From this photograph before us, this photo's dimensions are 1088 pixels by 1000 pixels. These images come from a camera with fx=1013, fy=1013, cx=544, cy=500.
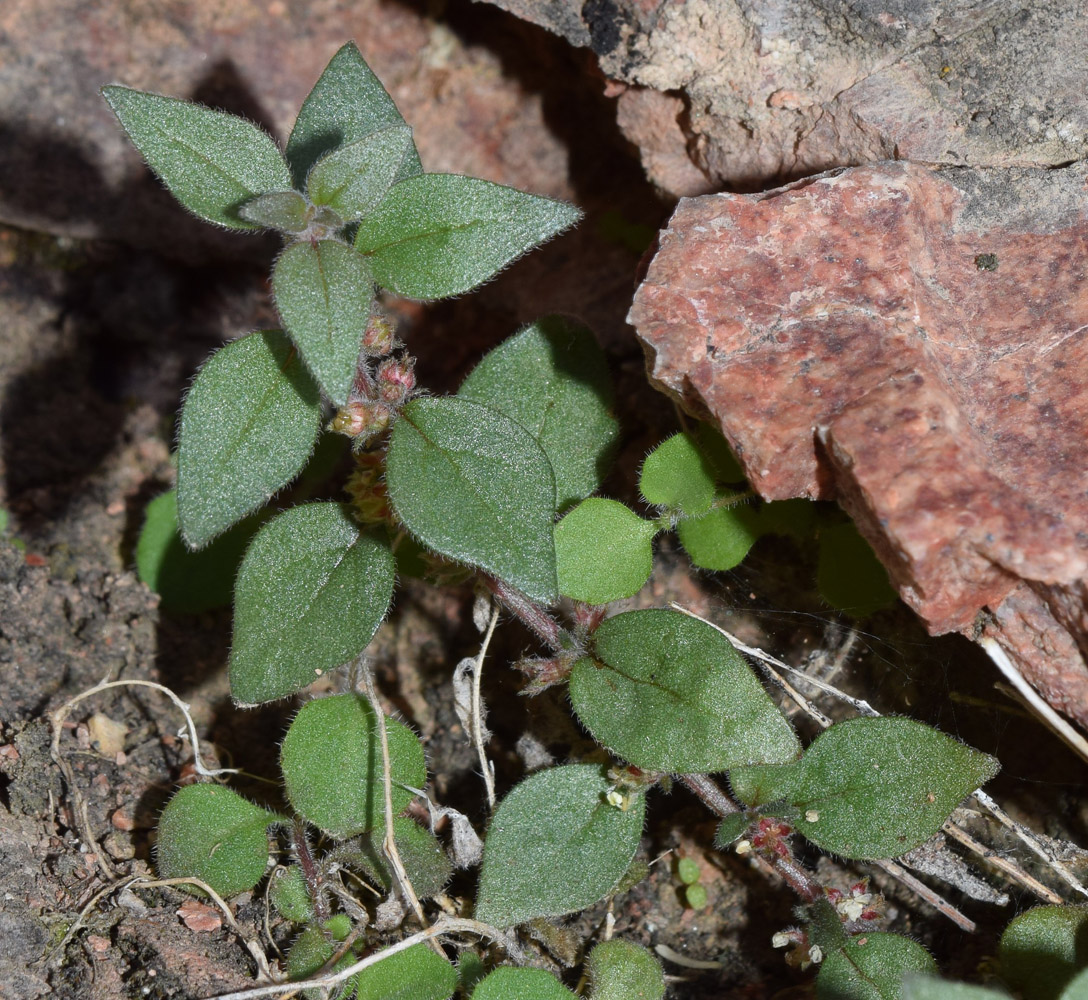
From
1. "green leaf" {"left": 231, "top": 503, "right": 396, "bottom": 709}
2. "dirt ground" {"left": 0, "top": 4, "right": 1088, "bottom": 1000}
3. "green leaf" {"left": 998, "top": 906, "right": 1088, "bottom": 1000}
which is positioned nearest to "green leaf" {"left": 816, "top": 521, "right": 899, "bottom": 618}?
"dirt ground" {"left": 0, "top": 4, "right": 1088, "bottom": 1000}

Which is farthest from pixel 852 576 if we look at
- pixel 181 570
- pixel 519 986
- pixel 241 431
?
pixel 181 570

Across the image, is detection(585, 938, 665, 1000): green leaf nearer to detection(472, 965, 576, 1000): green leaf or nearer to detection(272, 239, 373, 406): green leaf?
detection(472, 965, 576, 1000): green leaf

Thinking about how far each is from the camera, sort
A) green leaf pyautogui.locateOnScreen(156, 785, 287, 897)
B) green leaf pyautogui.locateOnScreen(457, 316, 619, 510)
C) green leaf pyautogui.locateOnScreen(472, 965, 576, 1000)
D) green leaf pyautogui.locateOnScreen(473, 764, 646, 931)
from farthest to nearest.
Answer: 1. green leaf pyautogui.locateOnScreen(457, 316, 619, 510)
2. green leaf pyautogui.locateOnScreen(156, 785, 287, 897)
3. green leaf pyautogui.locateOnScreen(473, 764, 646, 931)
4. green leaf pyautogui.locateOnScreen(472, 965, 576, 1000)

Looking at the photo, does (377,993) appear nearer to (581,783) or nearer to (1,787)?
(581,783)

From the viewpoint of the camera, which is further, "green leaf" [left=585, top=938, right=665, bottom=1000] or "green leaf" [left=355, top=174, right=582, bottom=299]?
"green leaf" [left=585, top=938, right=665, bottom=1000]

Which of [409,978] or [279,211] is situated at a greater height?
[279,211]

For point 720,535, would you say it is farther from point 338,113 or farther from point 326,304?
point 338,113

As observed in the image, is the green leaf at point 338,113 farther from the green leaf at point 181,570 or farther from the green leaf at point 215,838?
the green leaf at point 215,838
